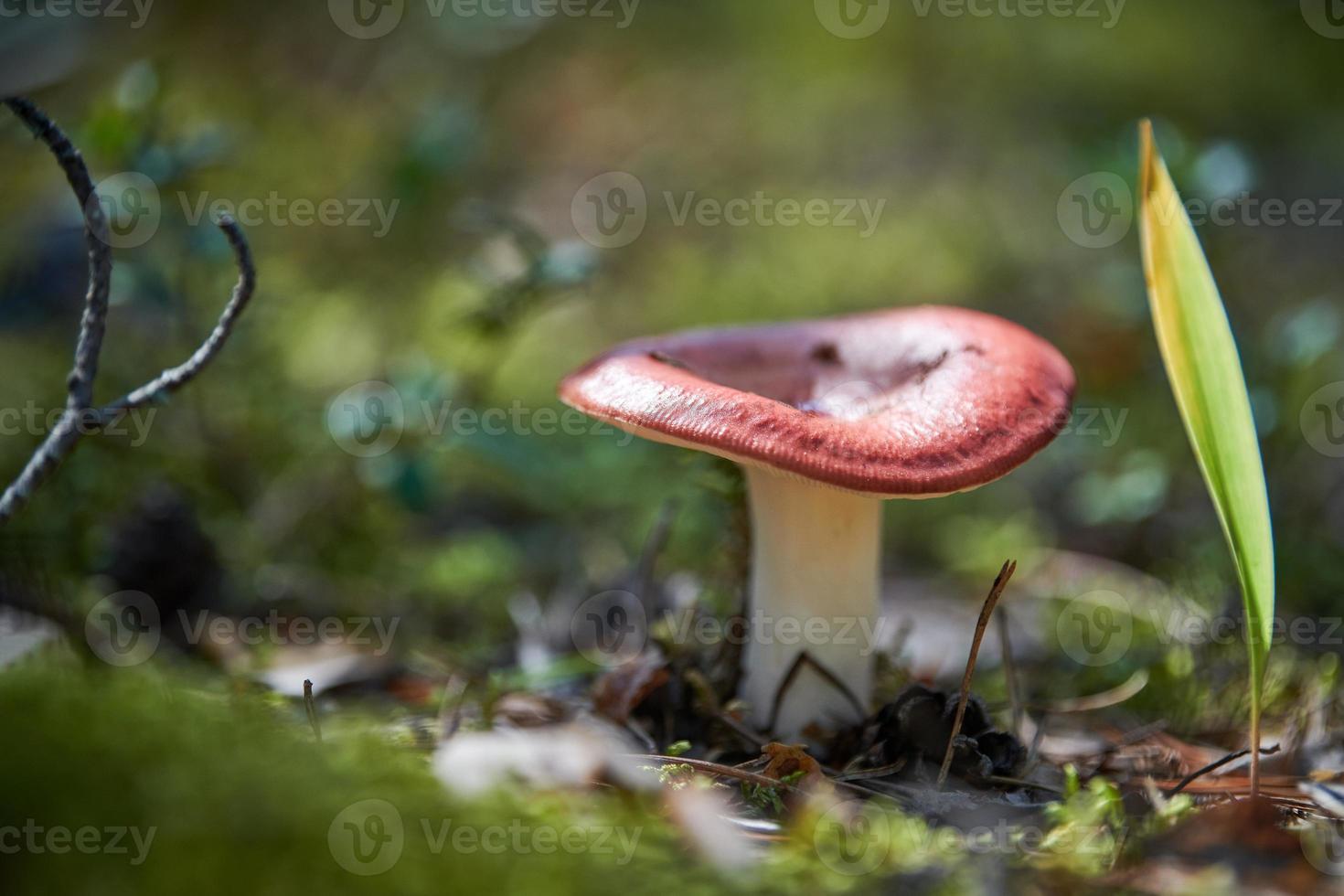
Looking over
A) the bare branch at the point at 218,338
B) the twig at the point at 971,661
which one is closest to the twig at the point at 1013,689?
the twig at the point at 971,661

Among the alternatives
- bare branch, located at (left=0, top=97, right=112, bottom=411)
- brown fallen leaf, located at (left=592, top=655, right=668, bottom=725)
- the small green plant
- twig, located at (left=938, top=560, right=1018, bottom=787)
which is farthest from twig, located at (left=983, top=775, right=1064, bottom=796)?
bare branch, located at (left=0, top=97, right=112, bottom=411)

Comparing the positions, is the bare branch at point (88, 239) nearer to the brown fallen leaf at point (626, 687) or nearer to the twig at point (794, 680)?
the brown fallen leaf at point (626, 687)

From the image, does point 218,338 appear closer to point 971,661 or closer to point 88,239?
point 88,239

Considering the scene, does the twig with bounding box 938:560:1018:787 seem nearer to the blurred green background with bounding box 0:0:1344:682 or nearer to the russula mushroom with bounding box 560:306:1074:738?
the russula mushroom with bounding box 560:306:1074:738

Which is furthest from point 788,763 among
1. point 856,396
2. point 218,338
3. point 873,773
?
point 218,338

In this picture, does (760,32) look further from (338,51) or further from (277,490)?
(277,490)

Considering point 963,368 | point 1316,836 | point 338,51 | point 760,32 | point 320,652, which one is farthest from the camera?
point 760,32

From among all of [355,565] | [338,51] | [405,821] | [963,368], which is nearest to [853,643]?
[963,368]
